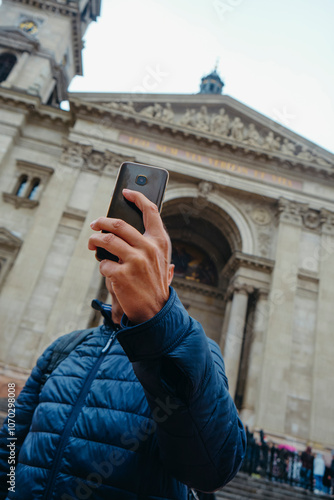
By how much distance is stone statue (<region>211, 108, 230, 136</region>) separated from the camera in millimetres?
19016

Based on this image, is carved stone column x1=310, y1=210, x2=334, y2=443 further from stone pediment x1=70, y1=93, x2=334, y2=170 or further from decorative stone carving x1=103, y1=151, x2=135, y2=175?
decorative stone carving x1=103, y1=151, x2=135, y2=175

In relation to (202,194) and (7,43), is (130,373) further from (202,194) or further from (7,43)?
(7,43)

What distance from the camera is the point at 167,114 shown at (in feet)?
62.4

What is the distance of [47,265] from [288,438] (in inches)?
488

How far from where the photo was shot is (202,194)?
18.2 m

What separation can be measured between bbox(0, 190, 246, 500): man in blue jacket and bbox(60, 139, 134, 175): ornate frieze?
53.9ft

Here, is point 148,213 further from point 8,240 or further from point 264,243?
point 264,243

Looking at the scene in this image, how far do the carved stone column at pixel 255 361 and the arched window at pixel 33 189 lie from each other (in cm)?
1226

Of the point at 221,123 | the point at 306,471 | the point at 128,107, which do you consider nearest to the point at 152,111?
the point at 128,107

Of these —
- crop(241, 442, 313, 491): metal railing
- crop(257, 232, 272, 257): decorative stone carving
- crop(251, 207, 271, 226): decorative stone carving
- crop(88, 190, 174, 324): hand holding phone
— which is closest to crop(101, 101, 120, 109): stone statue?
crop(251, 207, 271, 226): decorative stone carving

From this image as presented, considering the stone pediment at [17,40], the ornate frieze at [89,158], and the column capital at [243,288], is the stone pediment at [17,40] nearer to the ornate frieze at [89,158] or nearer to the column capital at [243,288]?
the ornate frieze at [89,158]

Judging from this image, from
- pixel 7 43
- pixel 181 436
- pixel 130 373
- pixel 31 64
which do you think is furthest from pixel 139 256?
pixel 7 43

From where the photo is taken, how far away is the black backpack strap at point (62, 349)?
218 centimetres

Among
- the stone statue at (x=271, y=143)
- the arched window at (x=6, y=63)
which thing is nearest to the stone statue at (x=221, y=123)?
the stone statue at (x=271, y=143)
